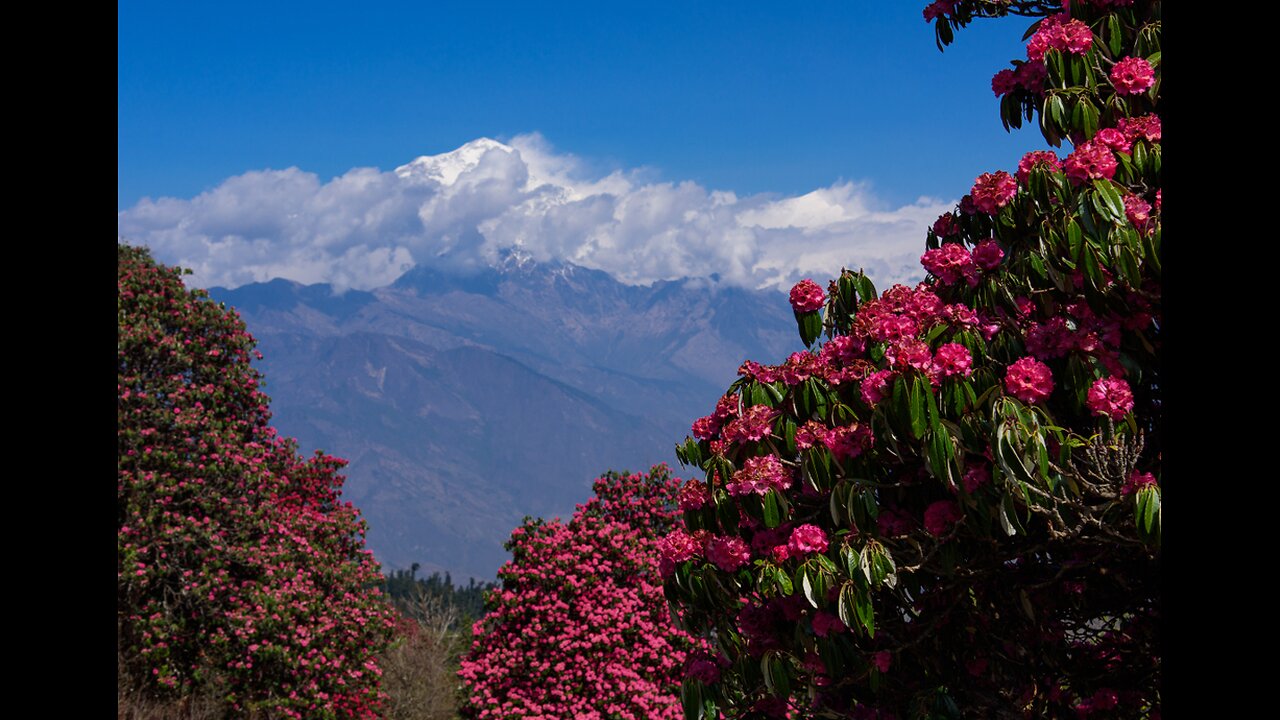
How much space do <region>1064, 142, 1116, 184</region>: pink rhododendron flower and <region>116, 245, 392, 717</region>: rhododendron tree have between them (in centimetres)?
1134

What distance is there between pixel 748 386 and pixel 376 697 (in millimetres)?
11118

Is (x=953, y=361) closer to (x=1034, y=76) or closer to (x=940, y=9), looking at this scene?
(x=1034, y=76)

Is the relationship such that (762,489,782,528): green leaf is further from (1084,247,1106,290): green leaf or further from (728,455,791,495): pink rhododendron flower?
(1084,247,1106,290): green leaf

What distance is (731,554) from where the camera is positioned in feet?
14.8

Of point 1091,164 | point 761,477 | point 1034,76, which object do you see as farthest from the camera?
point 1034,76

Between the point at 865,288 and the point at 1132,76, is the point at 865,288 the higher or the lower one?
→ the lower one

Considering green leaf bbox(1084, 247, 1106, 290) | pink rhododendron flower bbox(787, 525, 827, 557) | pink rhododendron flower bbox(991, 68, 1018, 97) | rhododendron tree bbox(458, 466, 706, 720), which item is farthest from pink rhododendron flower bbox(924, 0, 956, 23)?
rhododendron tree bbox(458, 466, 706, 720)

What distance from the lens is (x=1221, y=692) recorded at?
158 centimetres

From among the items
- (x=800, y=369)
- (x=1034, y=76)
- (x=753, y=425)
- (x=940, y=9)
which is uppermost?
(x=940, y=9)

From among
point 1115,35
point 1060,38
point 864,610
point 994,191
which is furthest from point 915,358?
point 1115,35

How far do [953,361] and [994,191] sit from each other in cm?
108

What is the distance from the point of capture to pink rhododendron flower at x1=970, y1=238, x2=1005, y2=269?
14.2 feet

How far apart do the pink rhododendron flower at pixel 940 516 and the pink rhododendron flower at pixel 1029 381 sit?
0.53 metres

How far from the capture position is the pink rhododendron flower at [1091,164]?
3.83 m
